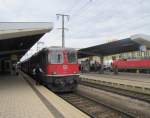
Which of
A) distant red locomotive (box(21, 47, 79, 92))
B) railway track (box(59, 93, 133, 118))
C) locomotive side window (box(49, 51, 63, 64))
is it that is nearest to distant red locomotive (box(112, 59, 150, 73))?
distant red locomotive (box(21, 47, 79, 92))

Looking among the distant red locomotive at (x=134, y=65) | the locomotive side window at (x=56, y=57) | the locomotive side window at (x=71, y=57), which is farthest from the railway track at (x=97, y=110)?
the distant red locomotive at (x=134, y=65)

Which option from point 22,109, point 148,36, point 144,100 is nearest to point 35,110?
point 22,109

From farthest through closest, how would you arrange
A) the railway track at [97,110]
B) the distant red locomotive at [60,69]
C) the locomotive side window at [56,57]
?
1. the locomotive side window at [56,57]
2. the distant red locomotive at [60,69]
3. the railway track at [97,110]

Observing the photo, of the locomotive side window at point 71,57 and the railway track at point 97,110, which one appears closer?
the railway track at point 97,110

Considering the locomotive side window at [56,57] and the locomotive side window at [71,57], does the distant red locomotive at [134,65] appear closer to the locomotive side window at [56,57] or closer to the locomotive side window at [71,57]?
the locomotive side window at [71,57]

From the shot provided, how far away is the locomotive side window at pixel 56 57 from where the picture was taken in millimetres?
22188

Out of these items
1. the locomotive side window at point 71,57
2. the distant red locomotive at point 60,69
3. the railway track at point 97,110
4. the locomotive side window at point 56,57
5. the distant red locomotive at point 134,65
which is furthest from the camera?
the distant red locomotive at point 134,65

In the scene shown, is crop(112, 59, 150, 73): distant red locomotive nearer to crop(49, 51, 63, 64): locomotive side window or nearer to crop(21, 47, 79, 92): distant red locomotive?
crop(21, 47, 79, 92): distant red locomotive

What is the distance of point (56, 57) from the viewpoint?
22.4 meters

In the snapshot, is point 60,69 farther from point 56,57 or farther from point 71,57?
point 71,57

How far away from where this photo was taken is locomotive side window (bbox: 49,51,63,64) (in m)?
22.2

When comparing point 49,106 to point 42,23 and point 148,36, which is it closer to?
point 42,23

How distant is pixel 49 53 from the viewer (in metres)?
22.2

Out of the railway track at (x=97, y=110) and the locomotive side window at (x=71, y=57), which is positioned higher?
the locomotive side window at (x=71, y=57)
